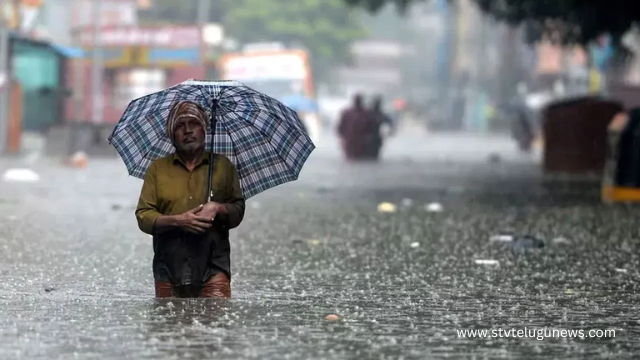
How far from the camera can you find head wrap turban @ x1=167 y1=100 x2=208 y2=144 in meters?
9.37

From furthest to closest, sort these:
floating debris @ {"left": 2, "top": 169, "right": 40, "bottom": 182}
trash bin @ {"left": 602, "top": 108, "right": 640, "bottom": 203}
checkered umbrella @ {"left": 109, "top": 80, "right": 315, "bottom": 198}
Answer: floating debris @ {"left": 2, "top": 169, "right": 40, "bottom": 182} → trash bin @ {"left": 602, "top": 108, "right": 640, "bottom": 203} → checkered umbrella @ {"left": 109, "top": 80, "right": 315, "bottom": 198}

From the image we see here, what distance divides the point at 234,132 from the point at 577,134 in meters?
22.9

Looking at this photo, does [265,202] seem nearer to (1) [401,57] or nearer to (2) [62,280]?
(2) [62,280]

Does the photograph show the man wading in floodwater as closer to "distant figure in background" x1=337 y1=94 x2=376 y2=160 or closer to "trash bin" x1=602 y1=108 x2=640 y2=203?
"trash bin" x1=602 y1=108 x2=640 y2=203

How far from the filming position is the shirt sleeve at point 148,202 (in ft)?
31.0

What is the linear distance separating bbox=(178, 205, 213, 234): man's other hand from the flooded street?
498mm

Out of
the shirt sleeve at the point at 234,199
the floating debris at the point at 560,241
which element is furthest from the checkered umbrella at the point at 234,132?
the floating debris at the point at 560,241

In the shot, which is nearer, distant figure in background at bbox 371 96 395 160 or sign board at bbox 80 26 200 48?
distant figure in background at bbox 371 96 395 160

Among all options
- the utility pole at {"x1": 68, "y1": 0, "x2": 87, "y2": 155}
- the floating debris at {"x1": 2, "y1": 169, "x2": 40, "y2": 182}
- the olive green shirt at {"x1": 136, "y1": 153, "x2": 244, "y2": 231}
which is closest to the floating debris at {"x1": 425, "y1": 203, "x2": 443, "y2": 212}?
the floating debris at {"x1": 2, "y1": 169, "x2": 40, "y2": 182}

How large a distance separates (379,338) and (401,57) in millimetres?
154792

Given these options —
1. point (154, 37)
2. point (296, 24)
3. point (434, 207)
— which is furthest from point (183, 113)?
point (296, 24)

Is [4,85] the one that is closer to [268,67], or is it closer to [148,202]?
[268,67]

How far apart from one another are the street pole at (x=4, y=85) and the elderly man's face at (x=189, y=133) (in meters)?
26.5

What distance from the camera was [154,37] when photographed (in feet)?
202
